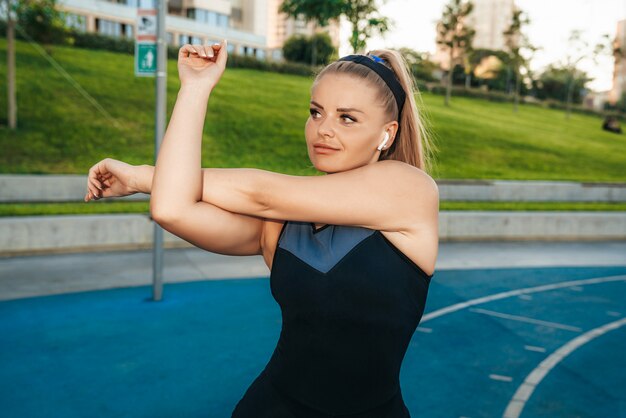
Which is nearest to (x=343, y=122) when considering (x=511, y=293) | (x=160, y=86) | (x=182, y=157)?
(x=182, y=157)

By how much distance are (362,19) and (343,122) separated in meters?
14.2

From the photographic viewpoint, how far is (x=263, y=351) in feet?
21.8

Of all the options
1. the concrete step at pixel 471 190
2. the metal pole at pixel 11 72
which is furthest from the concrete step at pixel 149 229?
the metal pole at pixel 11 72

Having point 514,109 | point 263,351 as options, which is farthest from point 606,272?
point 514,109

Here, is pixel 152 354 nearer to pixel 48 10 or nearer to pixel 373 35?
pixel 373 35

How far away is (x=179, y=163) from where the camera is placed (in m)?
1.49

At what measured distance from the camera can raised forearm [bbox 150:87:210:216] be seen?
1.49 metres

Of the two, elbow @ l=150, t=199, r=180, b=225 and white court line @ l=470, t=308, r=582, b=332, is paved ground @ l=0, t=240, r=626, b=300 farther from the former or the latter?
elbow @ l=150, t=199, r=180, b=225

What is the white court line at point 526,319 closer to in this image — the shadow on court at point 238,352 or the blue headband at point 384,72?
the shadow on court at point 238,352

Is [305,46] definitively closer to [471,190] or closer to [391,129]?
[471,190]

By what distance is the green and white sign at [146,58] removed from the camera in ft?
25.5

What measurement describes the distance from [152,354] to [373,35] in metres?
10.7

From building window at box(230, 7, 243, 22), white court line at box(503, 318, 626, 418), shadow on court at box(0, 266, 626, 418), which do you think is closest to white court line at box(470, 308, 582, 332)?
shadow on court at box(0, 266, 626, 418)

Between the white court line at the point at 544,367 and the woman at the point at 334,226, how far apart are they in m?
4.12
